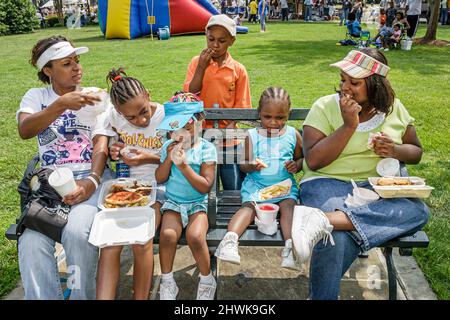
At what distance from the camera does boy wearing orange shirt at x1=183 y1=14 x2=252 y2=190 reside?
3.38 metres

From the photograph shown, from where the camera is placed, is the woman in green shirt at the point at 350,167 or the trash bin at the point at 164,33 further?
the trash bin at the point at 164,33

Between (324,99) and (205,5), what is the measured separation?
1731 cm

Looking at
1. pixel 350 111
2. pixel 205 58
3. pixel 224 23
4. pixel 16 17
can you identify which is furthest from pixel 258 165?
pixel 16 17

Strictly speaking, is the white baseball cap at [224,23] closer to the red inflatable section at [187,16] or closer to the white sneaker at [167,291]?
the white sneaker at [167,291]

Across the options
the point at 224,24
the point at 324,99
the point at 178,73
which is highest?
the point at 224,24

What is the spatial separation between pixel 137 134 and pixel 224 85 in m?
0.88

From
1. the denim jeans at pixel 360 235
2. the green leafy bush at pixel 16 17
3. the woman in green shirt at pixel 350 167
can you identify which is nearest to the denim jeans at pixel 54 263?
the woman in green shirt at pixel 350 167

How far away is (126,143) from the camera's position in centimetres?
312

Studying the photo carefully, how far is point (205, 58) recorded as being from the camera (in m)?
3.34

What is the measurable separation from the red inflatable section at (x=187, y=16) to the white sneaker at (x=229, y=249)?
1759 cm

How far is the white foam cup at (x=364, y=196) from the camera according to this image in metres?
2.69

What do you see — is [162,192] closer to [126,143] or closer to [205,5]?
[126,143]
